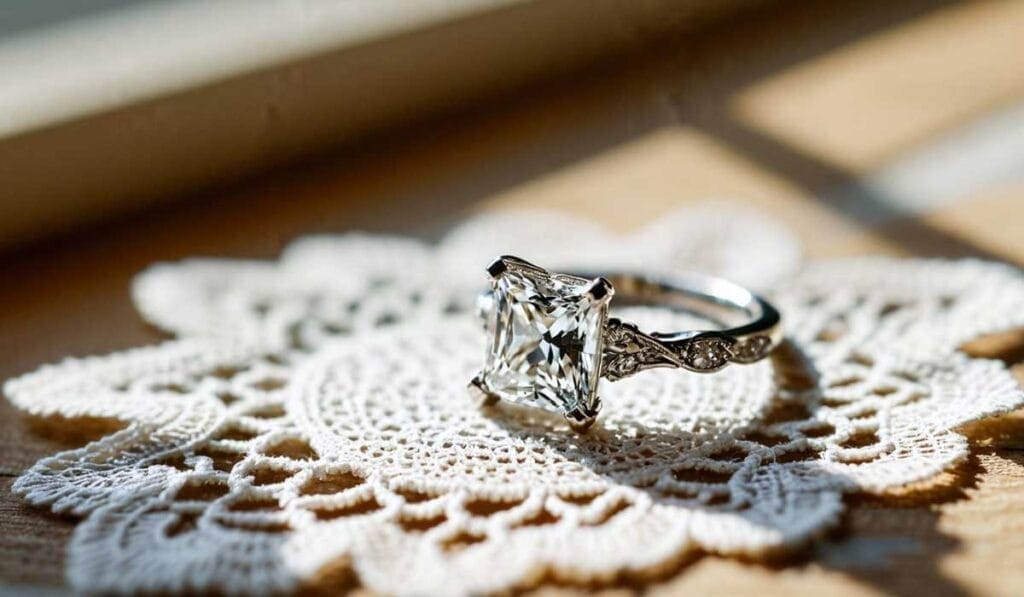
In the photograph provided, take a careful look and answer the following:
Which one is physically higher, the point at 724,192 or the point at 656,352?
the point at 724,192

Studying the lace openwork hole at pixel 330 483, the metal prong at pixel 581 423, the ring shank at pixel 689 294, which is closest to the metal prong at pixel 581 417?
the metal prong at pixel 581 423

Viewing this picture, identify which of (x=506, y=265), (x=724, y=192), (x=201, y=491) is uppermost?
(x=724, y=192)

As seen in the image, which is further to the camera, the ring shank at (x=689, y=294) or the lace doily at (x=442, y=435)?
the ring shank at (x=689, y=294)

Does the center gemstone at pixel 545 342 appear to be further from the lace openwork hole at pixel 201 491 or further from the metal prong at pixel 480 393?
the lace openwork hole at pixel 201 491

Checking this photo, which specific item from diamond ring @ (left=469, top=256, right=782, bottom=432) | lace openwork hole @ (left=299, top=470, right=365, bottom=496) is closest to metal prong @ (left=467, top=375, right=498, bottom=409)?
diamond ring @ (left=469, top=256, right=782, bottom=432)

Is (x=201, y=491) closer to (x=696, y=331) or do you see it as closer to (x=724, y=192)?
(x=696, y=331)

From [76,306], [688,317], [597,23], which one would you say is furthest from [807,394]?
[597,23]

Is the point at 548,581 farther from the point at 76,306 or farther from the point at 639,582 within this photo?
the point at 76,306

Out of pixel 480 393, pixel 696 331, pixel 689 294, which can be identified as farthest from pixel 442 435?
pixel 689 294
